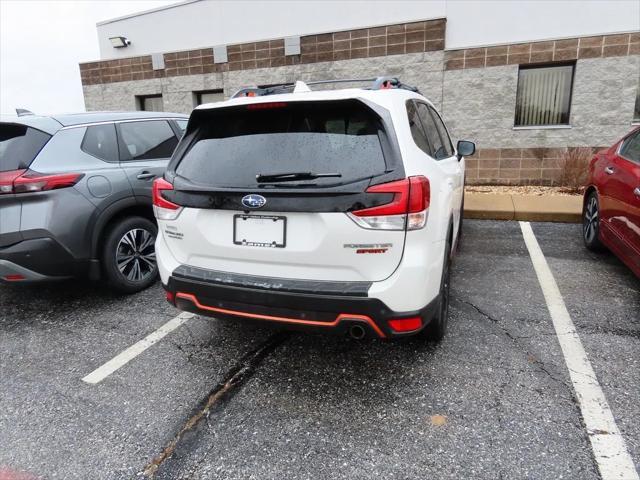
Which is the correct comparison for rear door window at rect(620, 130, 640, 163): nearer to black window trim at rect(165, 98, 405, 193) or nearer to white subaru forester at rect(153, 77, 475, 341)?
white subaru forester at rect(153, 77, 475, 341)

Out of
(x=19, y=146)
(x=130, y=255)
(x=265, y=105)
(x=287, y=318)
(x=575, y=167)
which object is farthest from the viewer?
(x=575, y=167)

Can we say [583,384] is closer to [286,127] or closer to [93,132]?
[286,127]

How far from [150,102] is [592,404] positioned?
1306 centimetres

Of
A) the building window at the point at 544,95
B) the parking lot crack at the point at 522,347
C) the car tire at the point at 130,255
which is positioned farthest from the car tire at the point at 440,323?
the building window at the point at 544,95

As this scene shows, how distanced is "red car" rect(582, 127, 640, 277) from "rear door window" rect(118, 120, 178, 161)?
439 cm

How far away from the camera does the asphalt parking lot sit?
2.16m

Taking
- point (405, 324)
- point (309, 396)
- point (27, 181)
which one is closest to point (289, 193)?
point (405, 324)

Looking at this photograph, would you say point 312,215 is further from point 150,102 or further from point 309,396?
point 150,102

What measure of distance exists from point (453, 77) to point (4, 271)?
8.67 meters

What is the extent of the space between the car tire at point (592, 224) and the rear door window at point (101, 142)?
4986mm

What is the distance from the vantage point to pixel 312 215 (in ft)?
7.59

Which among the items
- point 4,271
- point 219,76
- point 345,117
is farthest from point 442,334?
point 219,76

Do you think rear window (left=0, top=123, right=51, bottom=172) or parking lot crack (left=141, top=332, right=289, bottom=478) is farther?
rear window (left=0, top=123, right=51, bottom=172)

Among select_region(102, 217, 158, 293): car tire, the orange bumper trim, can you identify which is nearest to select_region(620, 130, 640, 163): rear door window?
the orange bumper trim
